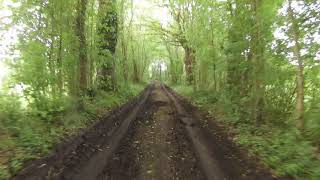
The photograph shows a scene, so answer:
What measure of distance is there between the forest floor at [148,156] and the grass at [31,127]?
35 cm

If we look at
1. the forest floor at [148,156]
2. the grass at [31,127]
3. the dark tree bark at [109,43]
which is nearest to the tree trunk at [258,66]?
the forest floor at [148,156]

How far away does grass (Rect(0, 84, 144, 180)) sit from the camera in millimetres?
6329

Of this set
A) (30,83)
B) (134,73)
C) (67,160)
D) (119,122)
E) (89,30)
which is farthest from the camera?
(134,73)

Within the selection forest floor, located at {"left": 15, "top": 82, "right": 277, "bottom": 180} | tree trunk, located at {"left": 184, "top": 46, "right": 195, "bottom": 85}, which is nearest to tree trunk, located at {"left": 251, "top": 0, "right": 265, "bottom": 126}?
forest floor, located at {"left": 15, "top": 82, "right": 277, "bottom": 180}

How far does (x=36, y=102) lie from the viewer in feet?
29.4

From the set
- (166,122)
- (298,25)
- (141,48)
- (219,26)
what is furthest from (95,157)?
(141,48)

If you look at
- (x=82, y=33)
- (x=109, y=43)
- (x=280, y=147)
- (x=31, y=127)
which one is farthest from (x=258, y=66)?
(x=109, y=43)

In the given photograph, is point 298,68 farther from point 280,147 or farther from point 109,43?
point 109,43

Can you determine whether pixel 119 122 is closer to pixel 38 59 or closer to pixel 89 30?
pixel 38 59

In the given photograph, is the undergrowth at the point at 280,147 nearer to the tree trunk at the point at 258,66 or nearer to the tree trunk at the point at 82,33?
the tree trunk at the point at 258,66

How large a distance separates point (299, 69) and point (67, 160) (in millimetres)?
6046

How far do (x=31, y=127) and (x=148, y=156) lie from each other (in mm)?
3289

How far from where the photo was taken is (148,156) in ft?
21.9

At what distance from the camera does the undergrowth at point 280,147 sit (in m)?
5.73
